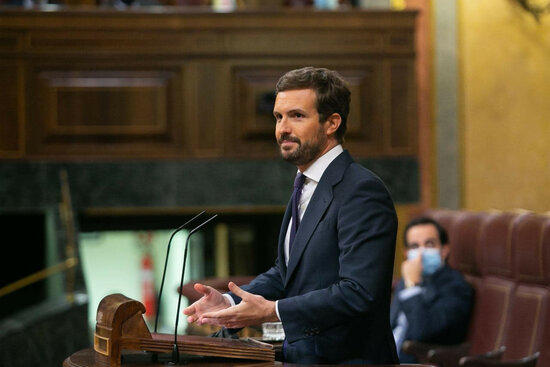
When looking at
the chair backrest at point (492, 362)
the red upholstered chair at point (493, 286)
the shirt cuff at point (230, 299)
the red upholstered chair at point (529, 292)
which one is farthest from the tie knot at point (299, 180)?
the red upholstered chair at point (493, 286)

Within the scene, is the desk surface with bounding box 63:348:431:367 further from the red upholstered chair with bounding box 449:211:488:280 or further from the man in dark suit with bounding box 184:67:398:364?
the red upholstered chair with bounding box 449:211:488:280

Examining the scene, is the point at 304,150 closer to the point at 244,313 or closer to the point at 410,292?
the point at 244,313

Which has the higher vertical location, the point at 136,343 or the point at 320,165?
the point at 320,165

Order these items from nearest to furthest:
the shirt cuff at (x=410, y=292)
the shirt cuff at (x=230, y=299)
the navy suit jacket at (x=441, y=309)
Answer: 1. the shirt cuff at (x=230, y=299)
2. the navy suit jacket at (x=441, y=309)
3. the shirt cuff at (x=410, y=292)

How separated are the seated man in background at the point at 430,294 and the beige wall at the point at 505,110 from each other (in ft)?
5.82

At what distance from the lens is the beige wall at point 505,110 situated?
5.63m

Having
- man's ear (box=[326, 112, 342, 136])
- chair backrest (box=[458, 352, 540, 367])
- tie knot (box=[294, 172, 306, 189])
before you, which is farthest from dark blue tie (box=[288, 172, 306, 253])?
chair backrest (box=[458, 352, 540, 367])

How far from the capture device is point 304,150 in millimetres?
2168

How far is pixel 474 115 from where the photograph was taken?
5648 millimetres

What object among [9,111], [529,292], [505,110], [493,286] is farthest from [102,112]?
[529,292]

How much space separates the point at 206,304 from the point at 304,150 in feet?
1.36

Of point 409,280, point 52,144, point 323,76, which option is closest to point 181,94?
point 52,144

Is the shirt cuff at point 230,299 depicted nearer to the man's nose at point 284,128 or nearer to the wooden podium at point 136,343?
the wooden podium at point 136,343

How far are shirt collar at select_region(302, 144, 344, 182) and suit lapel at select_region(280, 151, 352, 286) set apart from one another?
14 mm
